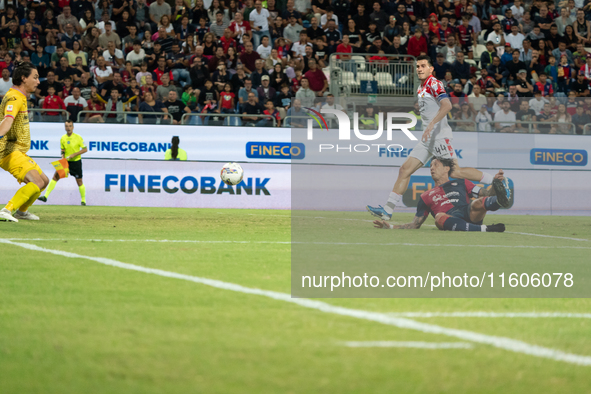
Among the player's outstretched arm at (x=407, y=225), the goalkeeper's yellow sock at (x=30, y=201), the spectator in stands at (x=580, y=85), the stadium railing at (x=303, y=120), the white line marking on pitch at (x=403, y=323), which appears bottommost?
the player's outstretched arm at (x=407, y=225)

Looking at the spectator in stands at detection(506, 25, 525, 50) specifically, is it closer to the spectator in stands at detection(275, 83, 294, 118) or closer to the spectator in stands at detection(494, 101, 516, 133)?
the spectator in stands at detection(494, 101, 516, 133)

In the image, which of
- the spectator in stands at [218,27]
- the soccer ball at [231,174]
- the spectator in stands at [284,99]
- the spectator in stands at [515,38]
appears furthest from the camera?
the spectator in stands at [515,38]

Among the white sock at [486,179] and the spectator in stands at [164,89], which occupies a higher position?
the spectator in stands at [164,89]

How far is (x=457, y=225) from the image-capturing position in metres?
11.3

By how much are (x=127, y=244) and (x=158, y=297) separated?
3.66m

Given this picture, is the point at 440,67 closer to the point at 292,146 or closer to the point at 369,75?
the point at 369,75

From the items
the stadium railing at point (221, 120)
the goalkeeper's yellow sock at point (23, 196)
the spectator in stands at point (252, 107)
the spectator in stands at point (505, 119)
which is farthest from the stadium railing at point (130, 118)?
the spectator in stands at point (505, 119)

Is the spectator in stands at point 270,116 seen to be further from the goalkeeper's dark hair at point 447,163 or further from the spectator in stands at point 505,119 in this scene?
the goalkeeper's dark hair at point 447,163

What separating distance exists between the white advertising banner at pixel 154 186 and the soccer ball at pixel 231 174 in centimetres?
73

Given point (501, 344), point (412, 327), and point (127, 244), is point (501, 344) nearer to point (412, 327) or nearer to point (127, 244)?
point (412, 327)

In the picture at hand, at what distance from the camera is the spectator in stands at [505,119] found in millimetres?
18078

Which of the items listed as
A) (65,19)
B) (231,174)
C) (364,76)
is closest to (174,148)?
(231,174)

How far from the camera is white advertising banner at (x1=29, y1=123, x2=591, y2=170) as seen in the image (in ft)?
58.5

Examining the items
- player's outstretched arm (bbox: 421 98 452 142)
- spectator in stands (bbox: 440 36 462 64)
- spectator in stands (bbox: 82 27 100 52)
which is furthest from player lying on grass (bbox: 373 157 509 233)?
spectator in stands (bbox: 82 27 100 52)
